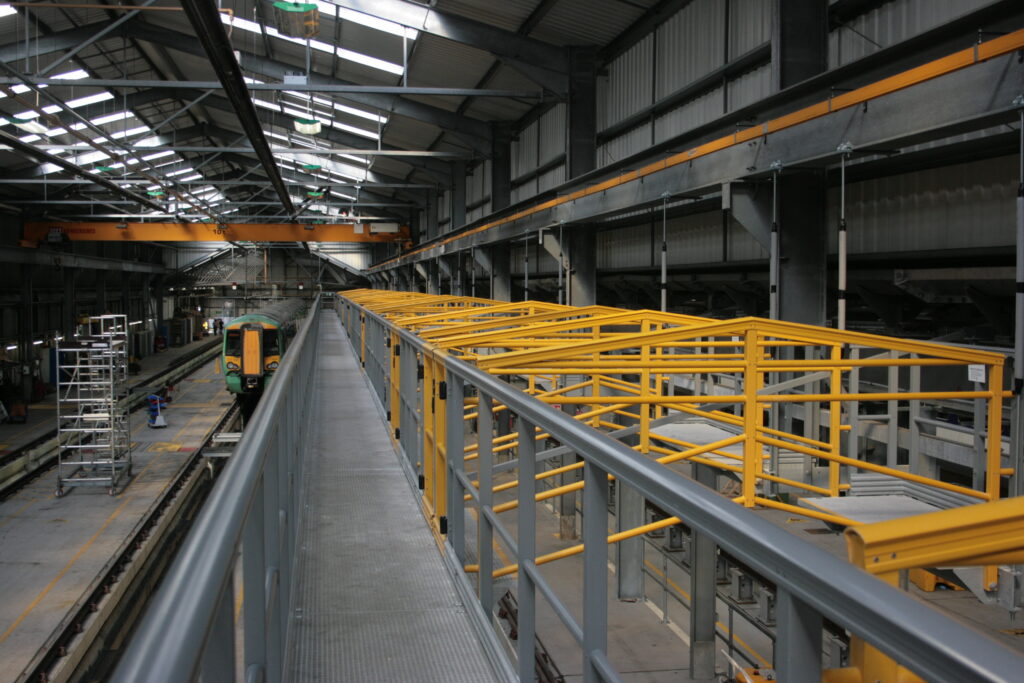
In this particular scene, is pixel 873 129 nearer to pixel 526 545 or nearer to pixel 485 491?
pixel 485 491

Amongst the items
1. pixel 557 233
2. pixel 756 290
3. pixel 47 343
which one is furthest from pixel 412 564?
pixel 47 343

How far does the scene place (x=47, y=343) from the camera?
36656 mm

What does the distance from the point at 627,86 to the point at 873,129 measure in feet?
33.2

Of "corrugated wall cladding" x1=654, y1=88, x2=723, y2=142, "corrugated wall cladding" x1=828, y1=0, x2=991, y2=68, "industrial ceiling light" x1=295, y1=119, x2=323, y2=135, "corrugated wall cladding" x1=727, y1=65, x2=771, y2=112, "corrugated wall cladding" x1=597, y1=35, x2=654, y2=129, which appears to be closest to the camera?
"corrugated wall cladding" x1=828, y1=0, x2=991, y2=68

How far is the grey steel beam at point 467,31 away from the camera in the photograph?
15.8 m

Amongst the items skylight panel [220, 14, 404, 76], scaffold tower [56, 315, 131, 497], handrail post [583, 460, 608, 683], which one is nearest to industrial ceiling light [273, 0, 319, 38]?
skylight panel [220, 14, 404, 76]

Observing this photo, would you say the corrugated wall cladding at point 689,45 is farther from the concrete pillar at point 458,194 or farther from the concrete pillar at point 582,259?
the concrete pillar at point 458,194

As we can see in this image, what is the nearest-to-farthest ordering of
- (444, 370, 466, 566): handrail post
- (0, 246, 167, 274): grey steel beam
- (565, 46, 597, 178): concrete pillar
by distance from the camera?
(444, 370, 466, 566): handrail post, (565, 46, 597, 178): concrete pillar, (0, 246, 167, 274): grey steel beam

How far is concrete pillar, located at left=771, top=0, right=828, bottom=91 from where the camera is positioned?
370 inches

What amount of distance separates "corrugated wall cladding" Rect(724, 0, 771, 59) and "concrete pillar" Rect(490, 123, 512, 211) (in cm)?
1217

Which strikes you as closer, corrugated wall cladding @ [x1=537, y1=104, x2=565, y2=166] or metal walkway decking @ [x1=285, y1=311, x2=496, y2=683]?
metal walkway decking @ [x1=285, y1=311, x2=496, y2=683]

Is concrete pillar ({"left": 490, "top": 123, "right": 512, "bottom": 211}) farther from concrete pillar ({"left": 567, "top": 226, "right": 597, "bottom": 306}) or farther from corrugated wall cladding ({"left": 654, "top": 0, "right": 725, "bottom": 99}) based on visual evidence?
corrugated wall cladding ({"left": 654, "top": 0, "right": 725, "bottom": 99})

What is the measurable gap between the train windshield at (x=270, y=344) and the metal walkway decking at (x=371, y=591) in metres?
16.4

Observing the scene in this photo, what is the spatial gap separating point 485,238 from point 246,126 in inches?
249
